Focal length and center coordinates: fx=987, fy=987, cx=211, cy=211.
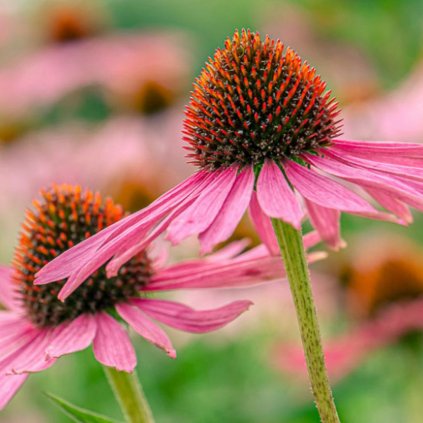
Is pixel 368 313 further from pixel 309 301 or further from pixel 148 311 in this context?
pixel 309 301

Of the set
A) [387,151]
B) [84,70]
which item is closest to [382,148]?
[387,151]

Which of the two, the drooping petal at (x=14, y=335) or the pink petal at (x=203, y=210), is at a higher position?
the pink petal at (x=203, y=210)

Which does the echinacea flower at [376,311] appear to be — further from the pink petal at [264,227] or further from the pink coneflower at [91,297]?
the pink petal at [264,227]

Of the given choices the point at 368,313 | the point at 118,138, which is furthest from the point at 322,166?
the point at 118,138

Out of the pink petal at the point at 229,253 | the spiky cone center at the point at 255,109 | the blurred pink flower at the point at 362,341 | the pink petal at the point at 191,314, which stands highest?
the spiky cone center at the point at 255,109

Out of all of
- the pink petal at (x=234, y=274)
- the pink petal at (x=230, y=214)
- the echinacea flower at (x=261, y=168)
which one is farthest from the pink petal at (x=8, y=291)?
the pink petal at (x=230, y=214)

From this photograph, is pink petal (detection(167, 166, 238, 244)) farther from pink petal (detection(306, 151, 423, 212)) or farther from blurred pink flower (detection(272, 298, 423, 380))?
blurred pink flower (detection(272, 298, 423, 380))
